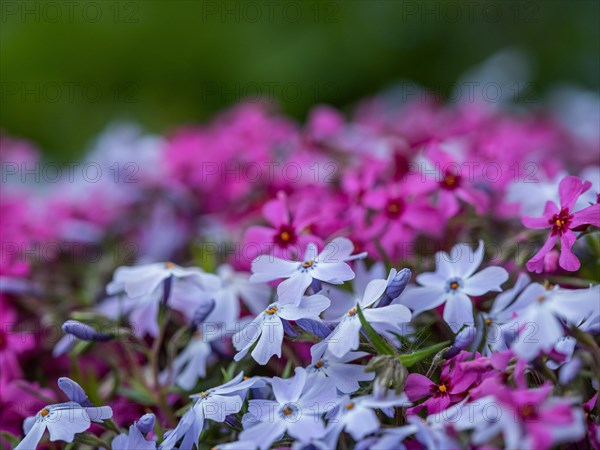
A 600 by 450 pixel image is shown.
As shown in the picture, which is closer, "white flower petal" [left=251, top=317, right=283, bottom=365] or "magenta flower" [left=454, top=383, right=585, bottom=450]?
"magenta flower" [left=454, top=383, right=585, bottom=450]

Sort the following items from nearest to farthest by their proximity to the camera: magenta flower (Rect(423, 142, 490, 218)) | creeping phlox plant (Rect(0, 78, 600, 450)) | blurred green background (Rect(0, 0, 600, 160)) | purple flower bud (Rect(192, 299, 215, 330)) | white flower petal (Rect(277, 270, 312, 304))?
creeping phlox plant (Rect(0, 78, 600, 450)) < white flower petal (Rect(277, 270, 312, 304)) < purple flower bud (Rect(192, 299, 215, 330)) < magenta flower (Rect(423, 142, 490, 218)) < blurred green background (Rect(0, 0, 600, 160))

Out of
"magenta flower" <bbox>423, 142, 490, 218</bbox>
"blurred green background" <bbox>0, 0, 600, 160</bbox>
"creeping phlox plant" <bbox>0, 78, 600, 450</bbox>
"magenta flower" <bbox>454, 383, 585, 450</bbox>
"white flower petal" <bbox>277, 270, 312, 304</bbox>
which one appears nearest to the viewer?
"magenta flower" <bbox>454, 383, 585, 450</bbox>

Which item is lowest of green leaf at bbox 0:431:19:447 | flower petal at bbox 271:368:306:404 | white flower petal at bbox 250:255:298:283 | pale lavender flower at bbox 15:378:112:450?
green leaf at bbox 0:431:19:447

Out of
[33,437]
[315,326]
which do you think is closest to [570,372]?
[315,326]

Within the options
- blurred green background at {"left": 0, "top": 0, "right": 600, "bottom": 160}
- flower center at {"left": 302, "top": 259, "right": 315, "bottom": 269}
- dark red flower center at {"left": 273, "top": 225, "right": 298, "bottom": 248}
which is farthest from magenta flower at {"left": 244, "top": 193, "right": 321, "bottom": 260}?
blurred green background at {"left": 0, "top": 0, "right": 600, "bottom": 160}

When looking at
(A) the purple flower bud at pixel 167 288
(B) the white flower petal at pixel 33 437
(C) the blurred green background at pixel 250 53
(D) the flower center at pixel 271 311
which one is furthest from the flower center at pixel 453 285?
(C) the blurred green background at pixel 250 53

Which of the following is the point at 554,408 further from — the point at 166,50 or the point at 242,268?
the point at 166,50

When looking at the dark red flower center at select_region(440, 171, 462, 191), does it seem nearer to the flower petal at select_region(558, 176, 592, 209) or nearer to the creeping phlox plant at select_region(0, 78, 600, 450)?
the creeping phlox plant at select_region(0, 78, 600, 450)
